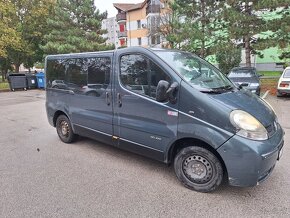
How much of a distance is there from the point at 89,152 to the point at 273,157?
3.28 meters

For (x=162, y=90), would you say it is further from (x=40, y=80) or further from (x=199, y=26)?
(x=40, y=80)

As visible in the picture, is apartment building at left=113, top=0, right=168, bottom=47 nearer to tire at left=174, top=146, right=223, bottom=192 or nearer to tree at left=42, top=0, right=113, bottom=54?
tree at left=42, top=0, right=113, bottom=54


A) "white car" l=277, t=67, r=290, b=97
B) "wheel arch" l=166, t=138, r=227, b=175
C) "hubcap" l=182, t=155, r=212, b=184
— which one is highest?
"white car" l=277, t=67, r=290, b=97

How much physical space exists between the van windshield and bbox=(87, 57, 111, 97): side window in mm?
1020

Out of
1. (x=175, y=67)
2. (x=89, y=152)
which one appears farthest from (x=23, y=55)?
(x=175, y=67)

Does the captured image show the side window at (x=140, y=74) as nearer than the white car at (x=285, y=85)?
Yes

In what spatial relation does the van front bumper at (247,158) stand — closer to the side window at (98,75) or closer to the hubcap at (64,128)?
the side window at (98,75)

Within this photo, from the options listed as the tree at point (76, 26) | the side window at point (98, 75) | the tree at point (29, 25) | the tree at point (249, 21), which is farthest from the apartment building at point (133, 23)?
the side window at point (98, 75)

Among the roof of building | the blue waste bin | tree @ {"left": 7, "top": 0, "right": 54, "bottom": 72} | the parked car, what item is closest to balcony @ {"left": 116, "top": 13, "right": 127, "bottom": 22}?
the roof of building

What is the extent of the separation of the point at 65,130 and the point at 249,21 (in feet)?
40.7

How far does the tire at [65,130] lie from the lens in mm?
5512

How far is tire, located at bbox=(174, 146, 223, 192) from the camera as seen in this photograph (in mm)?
3295

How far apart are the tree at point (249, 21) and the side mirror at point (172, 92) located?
39.7 feet

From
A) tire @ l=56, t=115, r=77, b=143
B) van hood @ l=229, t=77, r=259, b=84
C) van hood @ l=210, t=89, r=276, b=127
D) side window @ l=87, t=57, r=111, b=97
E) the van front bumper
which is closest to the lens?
the van front bumper
